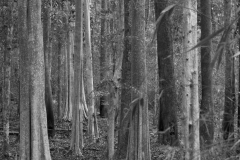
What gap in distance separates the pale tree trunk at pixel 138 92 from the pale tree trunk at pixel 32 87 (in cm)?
237

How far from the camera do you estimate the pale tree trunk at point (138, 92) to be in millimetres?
11500

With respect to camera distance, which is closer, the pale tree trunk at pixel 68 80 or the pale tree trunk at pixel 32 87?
the pale tree trunk at pixel 32 87

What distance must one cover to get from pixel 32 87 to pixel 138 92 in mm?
2786

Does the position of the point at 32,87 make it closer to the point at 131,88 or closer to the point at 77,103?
the point at 131,88

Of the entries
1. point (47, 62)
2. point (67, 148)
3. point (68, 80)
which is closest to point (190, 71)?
point (67, 148)

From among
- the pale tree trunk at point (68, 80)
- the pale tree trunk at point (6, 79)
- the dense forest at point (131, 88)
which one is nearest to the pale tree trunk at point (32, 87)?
the dense forest at point (131, 88)

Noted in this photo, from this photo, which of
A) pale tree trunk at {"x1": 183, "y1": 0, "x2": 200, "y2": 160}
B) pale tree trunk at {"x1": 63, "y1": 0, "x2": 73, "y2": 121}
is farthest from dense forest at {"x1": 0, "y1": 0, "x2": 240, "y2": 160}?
pale tree trunk at {"x1": 63, "y1": 0, "x2": 73, "y2": 121}

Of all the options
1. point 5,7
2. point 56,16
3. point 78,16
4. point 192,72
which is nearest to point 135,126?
point 192,72

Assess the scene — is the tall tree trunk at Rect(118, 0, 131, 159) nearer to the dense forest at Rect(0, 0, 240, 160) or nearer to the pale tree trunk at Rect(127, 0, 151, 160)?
the dense forest at Rect(0, 0, 240, 160)

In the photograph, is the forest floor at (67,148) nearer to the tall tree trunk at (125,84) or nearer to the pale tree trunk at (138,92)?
the pale tree trunk at (138,92)

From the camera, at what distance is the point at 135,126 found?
37.7 ft

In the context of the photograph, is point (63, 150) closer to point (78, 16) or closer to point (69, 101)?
point (78, 16)

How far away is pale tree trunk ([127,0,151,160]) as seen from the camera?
11500 millimetres

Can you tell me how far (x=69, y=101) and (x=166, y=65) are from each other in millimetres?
12222
